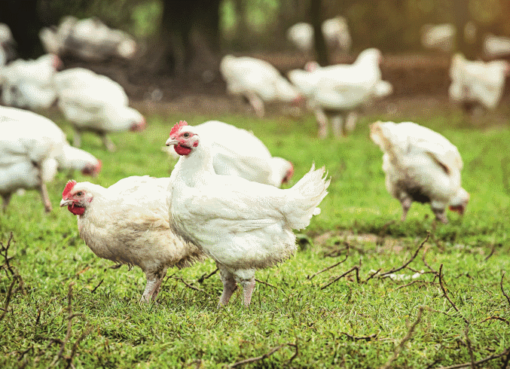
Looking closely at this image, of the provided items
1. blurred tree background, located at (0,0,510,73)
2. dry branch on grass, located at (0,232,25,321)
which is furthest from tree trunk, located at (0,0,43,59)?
dry branch on grass, located at (0,232,25,321)

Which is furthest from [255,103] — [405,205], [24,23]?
[405,205]

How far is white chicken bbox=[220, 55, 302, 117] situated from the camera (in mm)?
13570

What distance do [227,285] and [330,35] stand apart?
72.2ft

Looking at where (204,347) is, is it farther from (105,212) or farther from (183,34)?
(183,34)

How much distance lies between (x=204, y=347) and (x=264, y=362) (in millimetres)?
344

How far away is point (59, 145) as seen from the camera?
6.25m

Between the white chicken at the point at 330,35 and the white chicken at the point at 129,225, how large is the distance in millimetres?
20031

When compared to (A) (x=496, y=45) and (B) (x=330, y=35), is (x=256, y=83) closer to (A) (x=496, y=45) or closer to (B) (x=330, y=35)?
(B) (x=330, y=35)

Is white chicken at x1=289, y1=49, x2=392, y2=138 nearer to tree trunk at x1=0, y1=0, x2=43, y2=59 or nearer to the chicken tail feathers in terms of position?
the chicken tail feathers

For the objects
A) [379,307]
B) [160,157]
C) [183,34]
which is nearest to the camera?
[379,307]

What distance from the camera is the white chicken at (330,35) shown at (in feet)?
79.1

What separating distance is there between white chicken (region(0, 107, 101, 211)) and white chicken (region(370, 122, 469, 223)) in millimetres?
3352

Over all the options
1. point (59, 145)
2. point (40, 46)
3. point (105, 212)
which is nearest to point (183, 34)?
point (40, 46)

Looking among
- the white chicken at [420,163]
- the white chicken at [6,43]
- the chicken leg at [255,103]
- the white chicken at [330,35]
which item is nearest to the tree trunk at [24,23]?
the white chicken at [6,43]
